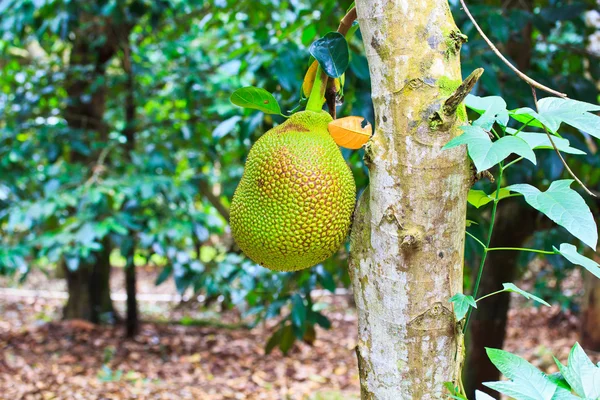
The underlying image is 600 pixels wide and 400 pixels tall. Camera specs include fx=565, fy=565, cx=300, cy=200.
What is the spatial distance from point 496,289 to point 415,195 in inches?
61.9

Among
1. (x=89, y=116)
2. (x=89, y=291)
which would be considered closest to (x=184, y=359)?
(x=89, y=291)

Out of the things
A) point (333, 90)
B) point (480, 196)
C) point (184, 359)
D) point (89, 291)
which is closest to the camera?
point (480, 196)

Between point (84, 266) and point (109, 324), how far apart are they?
1.39 ft

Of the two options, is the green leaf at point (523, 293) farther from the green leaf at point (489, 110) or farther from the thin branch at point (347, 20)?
the thin branch at point (347, 20)

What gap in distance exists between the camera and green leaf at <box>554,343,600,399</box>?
604mm

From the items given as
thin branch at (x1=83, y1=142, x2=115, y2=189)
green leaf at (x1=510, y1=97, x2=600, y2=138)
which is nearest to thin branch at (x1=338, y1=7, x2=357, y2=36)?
green leaf at (x1=510, y1=97, x2=600, y2=138)

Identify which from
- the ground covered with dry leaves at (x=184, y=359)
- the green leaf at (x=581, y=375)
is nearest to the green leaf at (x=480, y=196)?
the green leaf at (x=581, y=375)

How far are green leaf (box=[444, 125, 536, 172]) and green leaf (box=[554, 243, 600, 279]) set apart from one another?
0.13 meters

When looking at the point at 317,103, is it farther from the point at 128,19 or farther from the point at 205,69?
the point at 128,19

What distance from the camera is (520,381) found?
62cm

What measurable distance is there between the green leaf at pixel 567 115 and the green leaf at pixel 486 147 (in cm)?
5

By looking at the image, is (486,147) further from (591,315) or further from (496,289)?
(591,315)

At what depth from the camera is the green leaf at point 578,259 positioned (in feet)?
1.97

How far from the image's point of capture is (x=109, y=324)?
3564 millimetres
